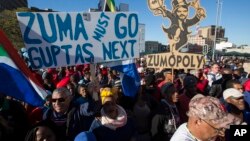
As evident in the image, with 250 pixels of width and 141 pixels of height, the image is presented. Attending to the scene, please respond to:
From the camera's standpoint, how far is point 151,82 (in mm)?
5953

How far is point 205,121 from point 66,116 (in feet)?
5.69

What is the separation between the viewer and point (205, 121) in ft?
7.36

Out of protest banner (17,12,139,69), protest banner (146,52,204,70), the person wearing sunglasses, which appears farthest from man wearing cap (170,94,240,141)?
protest banner (146,52,204,70)

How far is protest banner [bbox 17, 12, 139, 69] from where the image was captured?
3340 mm

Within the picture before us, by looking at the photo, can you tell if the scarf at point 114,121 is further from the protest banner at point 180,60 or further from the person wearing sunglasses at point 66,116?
the protest banner at point 180,60

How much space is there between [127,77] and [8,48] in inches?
63.9

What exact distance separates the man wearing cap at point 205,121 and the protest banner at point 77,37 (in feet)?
5.74

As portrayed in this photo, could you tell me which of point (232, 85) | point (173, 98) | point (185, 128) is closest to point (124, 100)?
point (173, 98)

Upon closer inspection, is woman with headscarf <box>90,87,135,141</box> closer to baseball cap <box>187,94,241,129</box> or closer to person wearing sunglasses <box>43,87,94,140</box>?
person wearing sunglasses <box>43,87,94,140</box>

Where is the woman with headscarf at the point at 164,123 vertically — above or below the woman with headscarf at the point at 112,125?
below

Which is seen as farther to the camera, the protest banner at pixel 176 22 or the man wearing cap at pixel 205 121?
the protest banner at pixel 176 22

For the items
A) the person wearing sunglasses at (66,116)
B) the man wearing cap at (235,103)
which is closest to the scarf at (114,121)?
the person wearing sunglasses at (66,116)

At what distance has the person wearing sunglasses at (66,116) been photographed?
3.23 metres

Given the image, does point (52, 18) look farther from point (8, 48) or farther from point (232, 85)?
point (232, 85)
